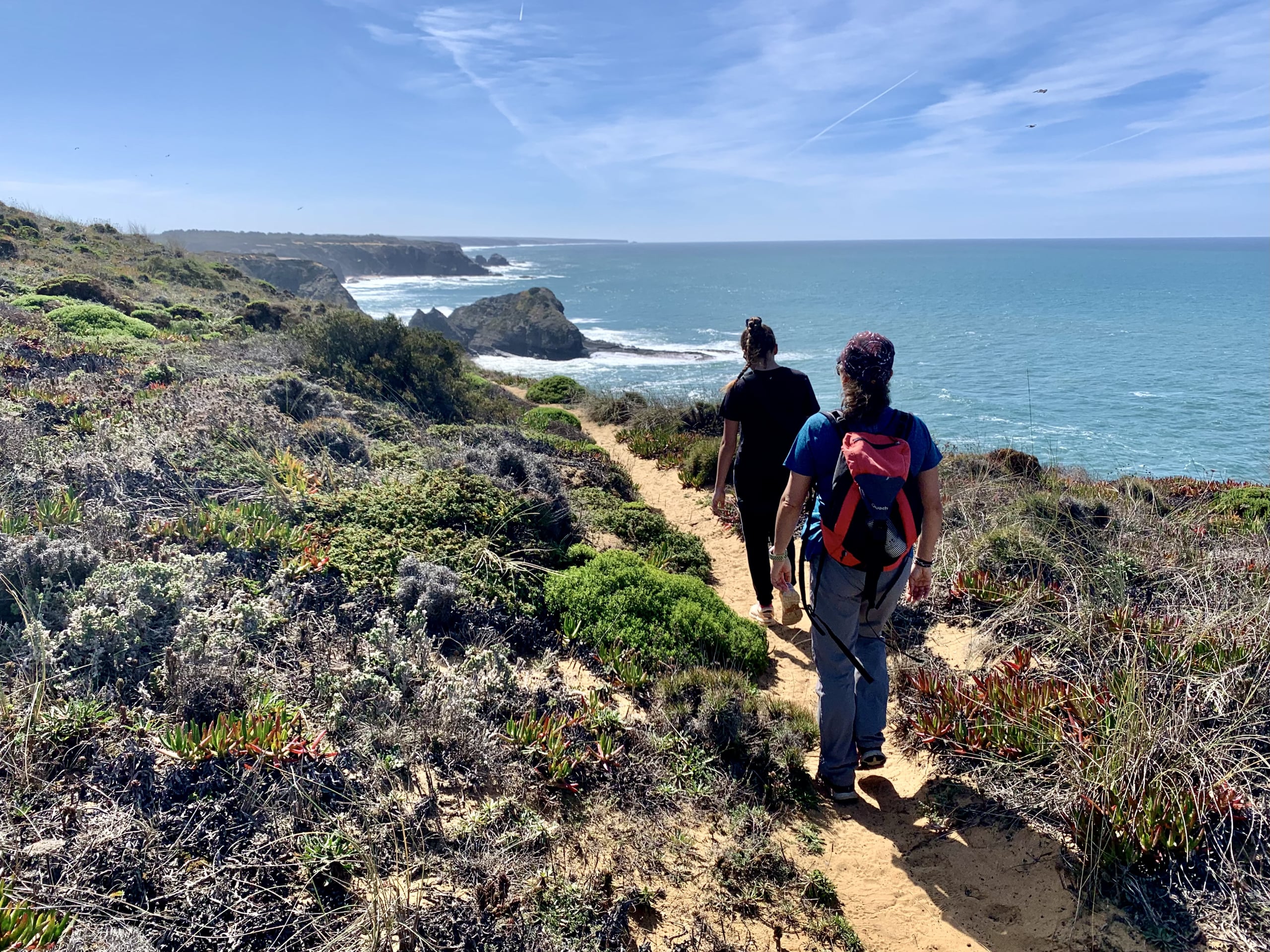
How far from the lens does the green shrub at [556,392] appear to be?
1877 centimetres

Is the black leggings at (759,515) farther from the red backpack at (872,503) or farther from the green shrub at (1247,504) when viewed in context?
the green shrub at (1247,504)

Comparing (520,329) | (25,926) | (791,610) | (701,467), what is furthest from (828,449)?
(520,329)

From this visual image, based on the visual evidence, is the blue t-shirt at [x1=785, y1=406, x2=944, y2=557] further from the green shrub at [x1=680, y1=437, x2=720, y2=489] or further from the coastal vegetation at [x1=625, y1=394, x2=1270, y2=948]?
the green shrub at [x1=680, y1=437, x2=720, y2=489]

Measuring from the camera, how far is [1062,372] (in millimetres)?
35500

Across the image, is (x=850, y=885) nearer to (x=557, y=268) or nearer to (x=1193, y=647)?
(x=1193, y=647)

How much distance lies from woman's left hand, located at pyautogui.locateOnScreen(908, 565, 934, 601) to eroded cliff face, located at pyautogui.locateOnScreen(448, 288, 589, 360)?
125ft

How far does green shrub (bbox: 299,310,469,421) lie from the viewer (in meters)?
10.7

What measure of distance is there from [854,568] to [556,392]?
1633 centimetres

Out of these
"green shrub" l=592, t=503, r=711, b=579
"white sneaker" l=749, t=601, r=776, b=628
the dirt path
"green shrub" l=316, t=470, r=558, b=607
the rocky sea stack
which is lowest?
the dirt path

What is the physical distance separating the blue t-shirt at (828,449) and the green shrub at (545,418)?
346 inches

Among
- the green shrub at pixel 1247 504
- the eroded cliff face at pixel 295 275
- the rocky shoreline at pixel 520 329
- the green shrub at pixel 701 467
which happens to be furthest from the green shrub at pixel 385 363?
the eroded cliff face at pixel 295 275

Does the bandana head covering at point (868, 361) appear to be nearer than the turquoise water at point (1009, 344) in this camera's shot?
Yes

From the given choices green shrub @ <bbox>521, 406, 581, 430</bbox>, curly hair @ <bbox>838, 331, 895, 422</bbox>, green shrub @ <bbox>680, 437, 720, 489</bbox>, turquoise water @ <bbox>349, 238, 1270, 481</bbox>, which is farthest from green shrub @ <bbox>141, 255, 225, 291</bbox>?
curly hair @ <bbox>838, 331, 895, 422</bbox>

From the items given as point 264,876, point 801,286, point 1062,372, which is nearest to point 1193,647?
point 264,876
